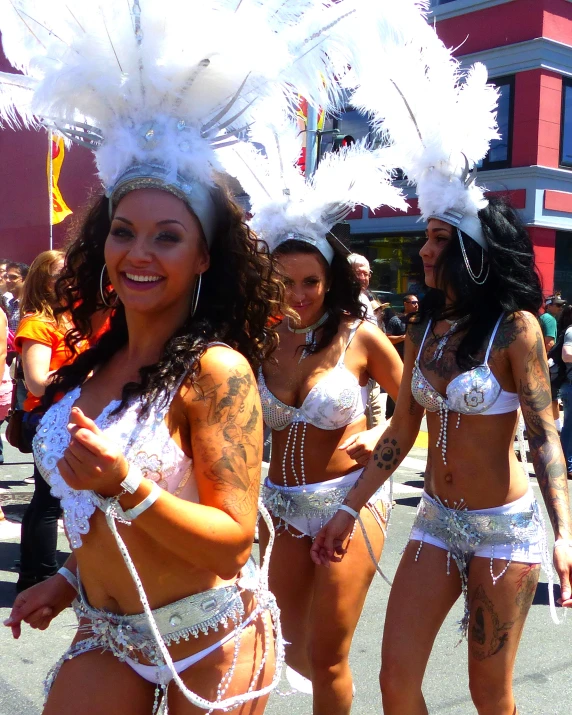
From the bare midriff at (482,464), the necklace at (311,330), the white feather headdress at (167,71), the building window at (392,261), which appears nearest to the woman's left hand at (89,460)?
the white feather headdress at (167,71)

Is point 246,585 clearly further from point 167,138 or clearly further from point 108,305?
point 167,138

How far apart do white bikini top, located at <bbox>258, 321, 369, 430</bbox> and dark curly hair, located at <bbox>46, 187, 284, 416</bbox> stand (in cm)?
115

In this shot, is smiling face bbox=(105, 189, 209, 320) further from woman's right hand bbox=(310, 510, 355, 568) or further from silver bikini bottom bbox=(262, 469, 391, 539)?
silver bikini bottom bbox=(262, 469, 391, 539)

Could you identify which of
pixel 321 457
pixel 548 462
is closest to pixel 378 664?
pixel 321 457

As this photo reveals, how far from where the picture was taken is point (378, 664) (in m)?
4.24

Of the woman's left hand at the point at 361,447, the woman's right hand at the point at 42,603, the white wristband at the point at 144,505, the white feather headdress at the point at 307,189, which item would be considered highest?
the white feather headdress at the point at 307,189

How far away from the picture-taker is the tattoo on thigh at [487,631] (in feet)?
9.36

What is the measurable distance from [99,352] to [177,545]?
0.80 m

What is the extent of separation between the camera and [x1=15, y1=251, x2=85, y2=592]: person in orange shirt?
15.7 feet

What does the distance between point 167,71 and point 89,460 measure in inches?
39.8

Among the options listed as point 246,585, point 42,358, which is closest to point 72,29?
point 246,585

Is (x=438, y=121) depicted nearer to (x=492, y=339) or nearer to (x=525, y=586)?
(x=492, y=339)

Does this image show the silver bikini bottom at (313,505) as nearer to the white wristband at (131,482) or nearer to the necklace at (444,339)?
the necklace at (444,339)

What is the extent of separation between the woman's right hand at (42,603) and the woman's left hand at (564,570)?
1463 millimetres
